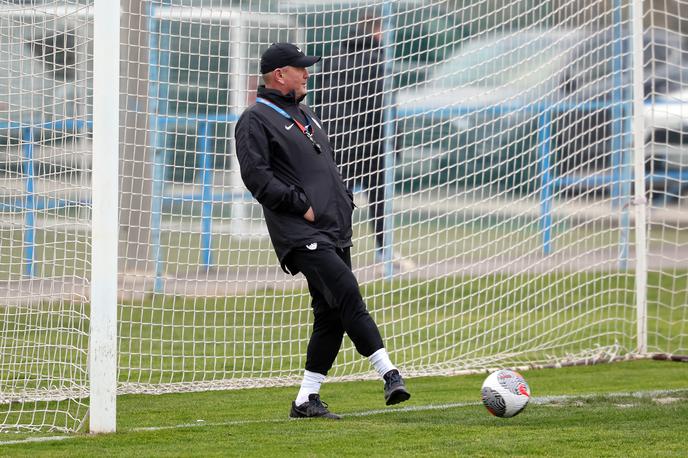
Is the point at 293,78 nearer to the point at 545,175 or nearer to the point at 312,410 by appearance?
the point at 312,410

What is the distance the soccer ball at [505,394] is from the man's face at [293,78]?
1804mm

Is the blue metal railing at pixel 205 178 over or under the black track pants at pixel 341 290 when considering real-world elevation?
over

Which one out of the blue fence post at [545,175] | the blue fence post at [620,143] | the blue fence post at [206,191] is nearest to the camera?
the blue fence post at [206,191]

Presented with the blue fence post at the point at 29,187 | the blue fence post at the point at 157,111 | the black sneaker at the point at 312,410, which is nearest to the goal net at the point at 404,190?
the blue fence post at the point at 157,111

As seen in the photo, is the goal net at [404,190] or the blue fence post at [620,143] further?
the blue fence post at [620,143]

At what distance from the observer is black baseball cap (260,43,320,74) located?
6.23 m

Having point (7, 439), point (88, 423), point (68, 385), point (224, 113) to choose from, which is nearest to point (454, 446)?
point (88, 423)

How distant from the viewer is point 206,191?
9.29m

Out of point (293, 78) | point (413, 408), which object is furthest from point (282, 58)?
point (413, 408)

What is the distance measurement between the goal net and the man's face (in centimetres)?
195

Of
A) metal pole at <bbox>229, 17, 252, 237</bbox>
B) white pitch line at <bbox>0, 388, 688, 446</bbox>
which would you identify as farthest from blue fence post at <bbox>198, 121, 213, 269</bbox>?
white pitch line at <bbox>0, 388, 688, 446</bbox>

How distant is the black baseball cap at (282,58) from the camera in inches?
245

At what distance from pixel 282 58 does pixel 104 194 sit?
126 cm

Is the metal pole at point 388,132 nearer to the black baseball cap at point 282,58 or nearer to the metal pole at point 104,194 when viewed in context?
the black baseball cap at point 282,58
